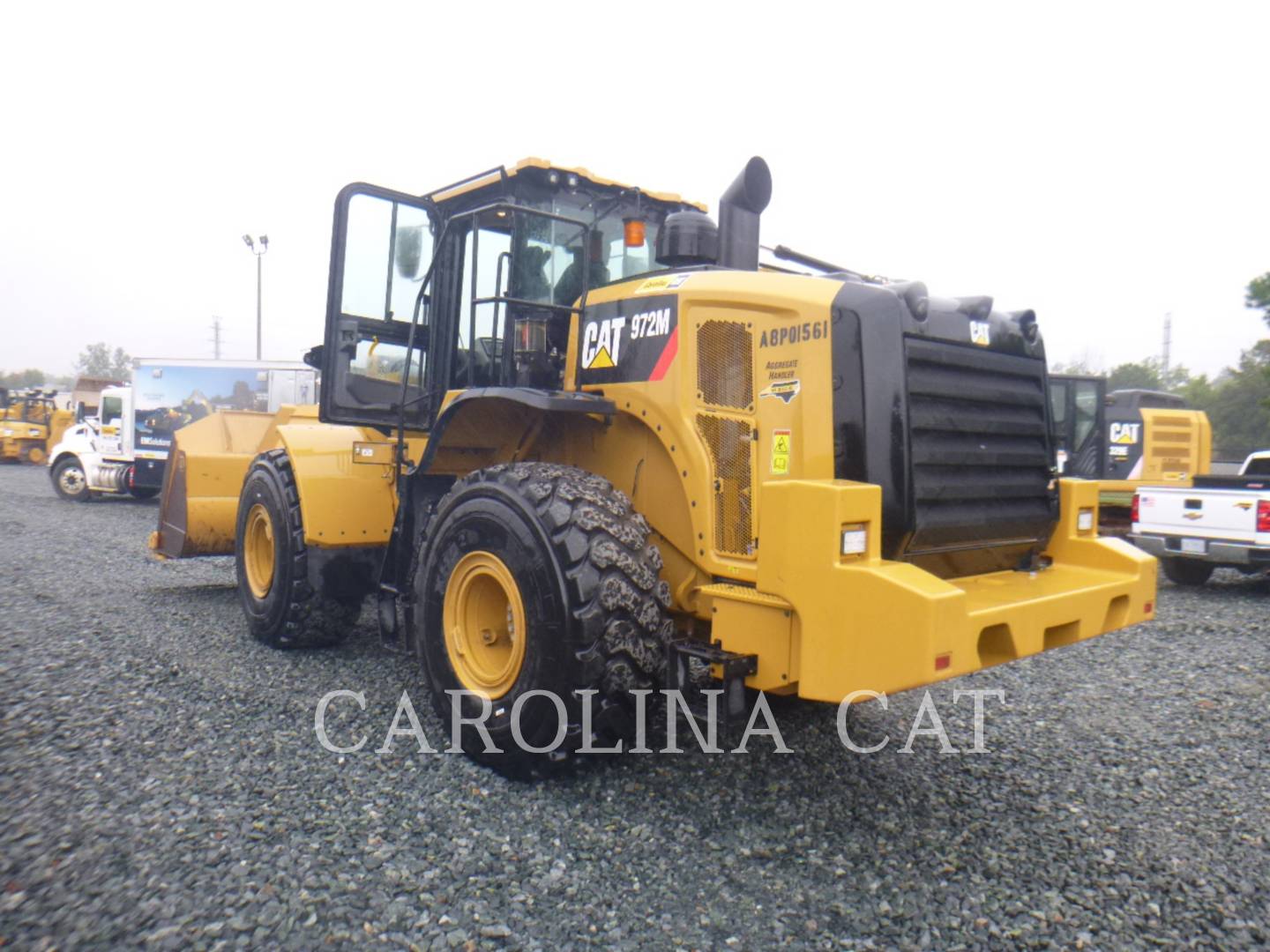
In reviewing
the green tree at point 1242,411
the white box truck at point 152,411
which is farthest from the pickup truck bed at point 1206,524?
the green tree at point 1242,411

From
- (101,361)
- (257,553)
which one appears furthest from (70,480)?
(101,361)

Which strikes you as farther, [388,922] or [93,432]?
[93,432]

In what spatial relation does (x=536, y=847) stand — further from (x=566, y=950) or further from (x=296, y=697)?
(x=296, y=697)

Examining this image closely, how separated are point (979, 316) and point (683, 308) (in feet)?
3.95

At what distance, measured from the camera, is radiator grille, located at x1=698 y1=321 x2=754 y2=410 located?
372 centimetres

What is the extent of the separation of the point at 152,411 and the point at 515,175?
14.8m

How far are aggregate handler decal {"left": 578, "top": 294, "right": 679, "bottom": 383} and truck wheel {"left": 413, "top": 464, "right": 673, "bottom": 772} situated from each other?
0.51m

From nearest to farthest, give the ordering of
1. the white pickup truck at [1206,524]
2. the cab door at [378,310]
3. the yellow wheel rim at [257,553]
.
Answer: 1. the cab door at [378,310]
2. the yellow wheel rim at [257,553]
3. the white pickup truck at [1206,524]

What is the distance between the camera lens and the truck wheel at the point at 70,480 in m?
18.0

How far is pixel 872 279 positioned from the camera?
183 inches

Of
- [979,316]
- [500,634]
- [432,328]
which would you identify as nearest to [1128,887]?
[979,316]

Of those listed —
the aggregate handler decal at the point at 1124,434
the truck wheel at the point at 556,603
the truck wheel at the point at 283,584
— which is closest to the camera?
the truck wheel at the point at 556,603

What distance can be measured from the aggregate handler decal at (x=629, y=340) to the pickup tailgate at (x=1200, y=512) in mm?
7455

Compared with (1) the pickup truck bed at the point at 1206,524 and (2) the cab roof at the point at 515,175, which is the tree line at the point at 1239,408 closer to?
(1) the pickup truck bed at the point at 1206,524
